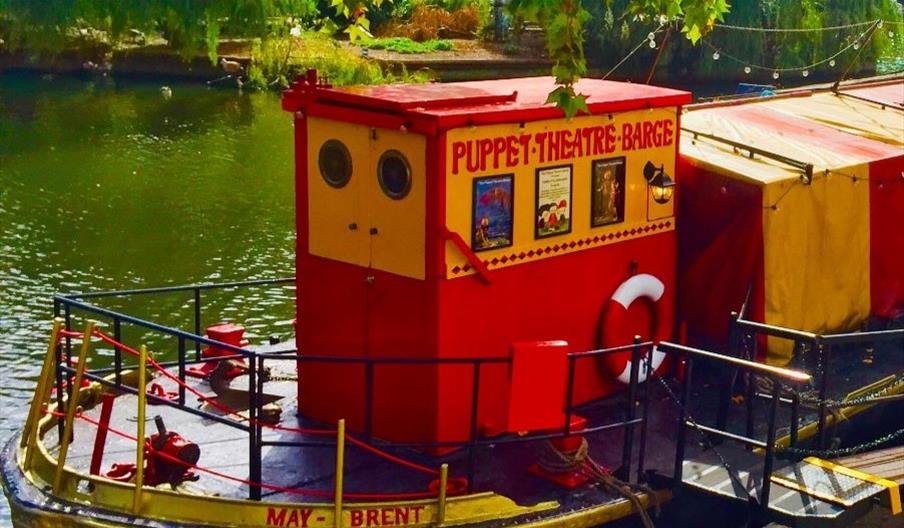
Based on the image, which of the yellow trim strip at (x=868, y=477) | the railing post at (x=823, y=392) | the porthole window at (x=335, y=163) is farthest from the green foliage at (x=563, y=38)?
the yellow trim strip at (x=868, y=477)

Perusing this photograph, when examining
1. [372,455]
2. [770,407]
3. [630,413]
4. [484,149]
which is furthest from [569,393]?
[484,149]

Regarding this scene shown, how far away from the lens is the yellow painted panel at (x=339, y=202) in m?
10.7

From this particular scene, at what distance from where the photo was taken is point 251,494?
9812 millimetres

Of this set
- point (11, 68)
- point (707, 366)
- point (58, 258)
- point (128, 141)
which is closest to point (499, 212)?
point (707, 366)

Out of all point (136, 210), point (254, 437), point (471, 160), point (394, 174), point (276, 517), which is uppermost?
point (471, 160)

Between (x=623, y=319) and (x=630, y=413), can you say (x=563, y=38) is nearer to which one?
(x=623, y=319)

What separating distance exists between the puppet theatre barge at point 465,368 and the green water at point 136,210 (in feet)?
14.1

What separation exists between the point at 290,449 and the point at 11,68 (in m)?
44.6

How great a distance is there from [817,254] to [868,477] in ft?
9.46

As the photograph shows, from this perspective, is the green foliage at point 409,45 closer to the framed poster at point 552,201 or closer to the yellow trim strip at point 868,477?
the framed poster at point 552,201

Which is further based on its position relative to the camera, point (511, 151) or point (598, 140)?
point (598, 140)

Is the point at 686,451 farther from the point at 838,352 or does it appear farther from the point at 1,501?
the point at 1,501

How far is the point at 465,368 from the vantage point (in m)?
10.8

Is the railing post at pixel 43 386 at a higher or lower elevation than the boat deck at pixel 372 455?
higher
